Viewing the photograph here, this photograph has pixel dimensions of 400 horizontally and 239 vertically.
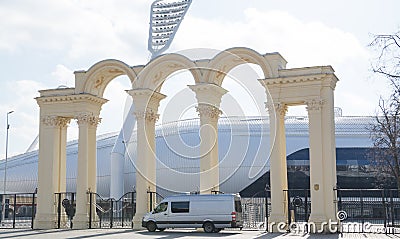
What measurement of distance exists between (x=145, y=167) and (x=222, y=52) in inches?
340

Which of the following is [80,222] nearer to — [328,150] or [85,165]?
[85,165]

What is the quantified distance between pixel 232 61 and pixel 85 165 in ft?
38.5

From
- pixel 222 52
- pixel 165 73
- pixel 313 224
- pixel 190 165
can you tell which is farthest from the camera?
pixel 190 165

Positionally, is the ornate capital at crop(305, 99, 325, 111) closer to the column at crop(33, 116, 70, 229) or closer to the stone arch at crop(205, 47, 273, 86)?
the stone arch at crop(205, 47, 273, 86)

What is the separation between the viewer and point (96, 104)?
129ft

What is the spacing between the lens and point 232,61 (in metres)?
35.2

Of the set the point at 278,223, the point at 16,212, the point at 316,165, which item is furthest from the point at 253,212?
the point at 16,212

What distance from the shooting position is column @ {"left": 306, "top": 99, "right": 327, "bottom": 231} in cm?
3192

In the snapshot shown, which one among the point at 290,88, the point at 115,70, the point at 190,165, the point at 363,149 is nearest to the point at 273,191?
the point at 290,88

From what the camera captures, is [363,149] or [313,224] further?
[363,149]

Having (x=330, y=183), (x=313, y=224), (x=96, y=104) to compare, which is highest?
(x=96, y=104)

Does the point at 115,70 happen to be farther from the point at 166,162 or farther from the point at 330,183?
the point at 166,162

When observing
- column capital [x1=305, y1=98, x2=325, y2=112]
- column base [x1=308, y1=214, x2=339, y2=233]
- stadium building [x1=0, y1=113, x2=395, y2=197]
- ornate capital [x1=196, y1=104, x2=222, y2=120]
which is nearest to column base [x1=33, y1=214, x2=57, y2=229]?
ornate capital [x1=196, y1=104, x2=222, y2=120]

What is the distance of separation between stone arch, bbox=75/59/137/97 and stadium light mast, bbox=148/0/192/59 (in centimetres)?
8084
